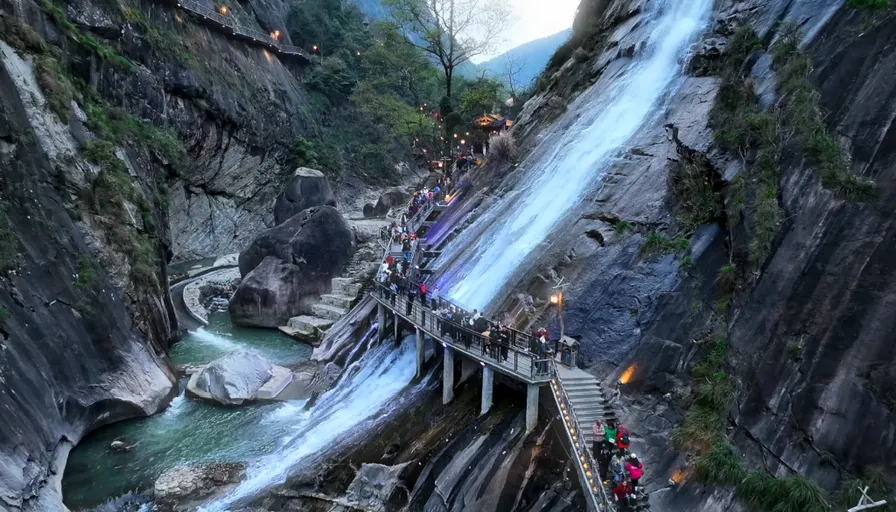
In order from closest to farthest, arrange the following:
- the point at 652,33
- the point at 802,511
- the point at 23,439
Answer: the point at 802,511 → the point at 23,439 → the point at 652,33

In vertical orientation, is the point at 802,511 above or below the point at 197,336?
above

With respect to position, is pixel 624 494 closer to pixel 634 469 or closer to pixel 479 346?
pixel 634 469

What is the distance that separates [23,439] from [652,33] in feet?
118

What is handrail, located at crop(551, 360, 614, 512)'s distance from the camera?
40.2ft

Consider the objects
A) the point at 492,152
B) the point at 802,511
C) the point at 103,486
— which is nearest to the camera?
the point at 802,511

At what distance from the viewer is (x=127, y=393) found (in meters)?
22.1

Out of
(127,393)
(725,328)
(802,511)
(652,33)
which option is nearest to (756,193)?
(725,328)

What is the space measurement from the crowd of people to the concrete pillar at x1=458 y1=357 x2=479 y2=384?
580 cm

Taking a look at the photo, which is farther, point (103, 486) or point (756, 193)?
point (103, 486)

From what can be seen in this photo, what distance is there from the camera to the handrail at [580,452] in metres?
12.2

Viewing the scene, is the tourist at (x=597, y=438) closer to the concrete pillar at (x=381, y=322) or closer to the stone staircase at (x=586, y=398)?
the stone staircase at (x=586, y=398)

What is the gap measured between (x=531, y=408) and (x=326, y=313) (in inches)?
877

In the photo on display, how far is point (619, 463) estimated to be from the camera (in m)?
13.0

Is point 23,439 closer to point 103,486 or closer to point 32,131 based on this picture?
point 103,486
